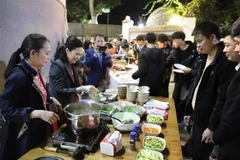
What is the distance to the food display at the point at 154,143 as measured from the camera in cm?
145

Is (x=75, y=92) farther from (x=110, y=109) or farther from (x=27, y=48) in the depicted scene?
(x=27, y=48)

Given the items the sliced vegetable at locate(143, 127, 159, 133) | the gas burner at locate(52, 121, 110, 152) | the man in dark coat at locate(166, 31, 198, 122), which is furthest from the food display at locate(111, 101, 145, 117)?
the man in dark coat at locate(166, 31, 198, 122)

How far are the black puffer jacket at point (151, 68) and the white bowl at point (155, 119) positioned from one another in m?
1.26

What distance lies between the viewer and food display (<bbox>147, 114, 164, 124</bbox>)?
6.08ft

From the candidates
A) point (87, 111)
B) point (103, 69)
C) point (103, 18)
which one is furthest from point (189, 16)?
point (103, 18)

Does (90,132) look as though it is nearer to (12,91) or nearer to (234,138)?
(12,91)

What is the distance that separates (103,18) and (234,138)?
20080 millimetres

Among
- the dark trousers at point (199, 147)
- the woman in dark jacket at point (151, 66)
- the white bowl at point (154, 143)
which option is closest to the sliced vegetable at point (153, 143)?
the white bowl at point (154, 143)

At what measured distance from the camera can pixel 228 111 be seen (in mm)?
1429

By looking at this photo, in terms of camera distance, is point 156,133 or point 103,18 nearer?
point 156,133

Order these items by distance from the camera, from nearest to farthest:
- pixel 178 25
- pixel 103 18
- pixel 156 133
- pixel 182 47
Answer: pixel 156 133 < pixel 182 47 < pixel 178 25 < pixel 103 18

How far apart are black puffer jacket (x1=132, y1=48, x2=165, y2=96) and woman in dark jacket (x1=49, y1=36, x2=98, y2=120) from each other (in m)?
1.18

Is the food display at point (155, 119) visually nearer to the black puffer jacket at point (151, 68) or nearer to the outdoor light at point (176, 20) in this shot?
the black puffer jacket at point (151, 68)

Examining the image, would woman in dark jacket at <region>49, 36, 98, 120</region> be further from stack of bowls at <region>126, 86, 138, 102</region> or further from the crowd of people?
stack of bowls at <region>126, 86, 138, 102</region>
